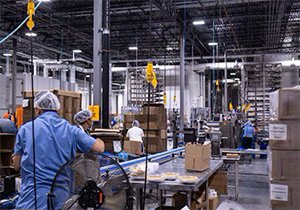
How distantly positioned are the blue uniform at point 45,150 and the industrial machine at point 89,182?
0.37m

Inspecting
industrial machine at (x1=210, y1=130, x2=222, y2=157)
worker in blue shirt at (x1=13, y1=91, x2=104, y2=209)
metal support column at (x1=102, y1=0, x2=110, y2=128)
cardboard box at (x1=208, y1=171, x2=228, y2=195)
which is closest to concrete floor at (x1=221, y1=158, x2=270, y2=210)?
cardboard box at (x1=208, y1=171, x2=228, y2=195)

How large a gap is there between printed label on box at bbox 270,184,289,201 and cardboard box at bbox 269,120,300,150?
0.26m

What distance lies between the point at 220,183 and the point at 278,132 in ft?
11.1

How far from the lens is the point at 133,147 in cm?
788

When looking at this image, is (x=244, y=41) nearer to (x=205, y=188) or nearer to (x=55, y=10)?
(x=55, y=10)

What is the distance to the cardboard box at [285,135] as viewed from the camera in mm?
2408

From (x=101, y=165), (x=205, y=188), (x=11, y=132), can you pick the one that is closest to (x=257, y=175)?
(x=205, y=188)

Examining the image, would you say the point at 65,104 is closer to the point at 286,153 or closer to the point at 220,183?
the point at 220,183

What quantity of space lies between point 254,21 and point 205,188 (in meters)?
10.1

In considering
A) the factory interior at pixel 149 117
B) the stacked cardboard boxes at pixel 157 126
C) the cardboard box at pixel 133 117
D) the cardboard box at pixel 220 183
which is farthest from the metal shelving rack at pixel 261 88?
the cardboard box at pixel 220 183

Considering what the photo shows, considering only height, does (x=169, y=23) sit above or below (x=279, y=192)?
above

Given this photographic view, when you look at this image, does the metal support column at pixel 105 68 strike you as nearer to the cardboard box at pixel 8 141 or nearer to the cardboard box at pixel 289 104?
the cardboard box at pixel 8 141

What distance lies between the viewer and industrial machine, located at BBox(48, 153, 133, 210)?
1.86 metres

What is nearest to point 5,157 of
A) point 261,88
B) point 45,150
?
point 45,150
